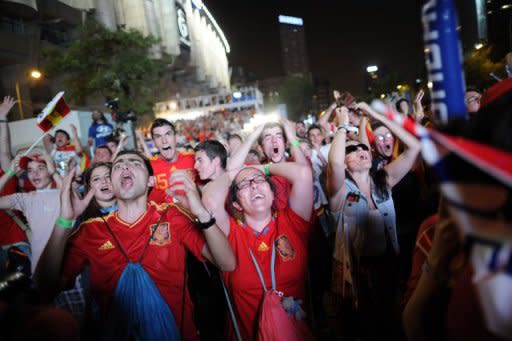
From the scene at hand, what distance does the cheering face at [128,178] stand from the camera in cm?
271

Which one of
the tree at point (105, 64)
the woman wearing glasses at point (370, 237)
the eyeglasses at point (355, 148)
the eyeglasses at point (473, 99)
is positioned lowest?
the woman wearing glasses at point (370, 237)

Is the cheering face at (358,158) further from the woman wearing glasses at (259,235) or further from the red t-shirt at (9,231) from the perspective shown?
the red t-shirt at (9,231)

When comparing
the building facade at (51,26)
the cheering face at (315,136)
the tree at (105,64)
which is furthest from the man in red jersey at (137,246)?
the building facade at (51,26)

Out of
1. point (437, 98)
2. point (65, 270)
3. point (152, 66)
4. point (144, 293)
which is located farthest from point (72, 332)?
point (152, 66)

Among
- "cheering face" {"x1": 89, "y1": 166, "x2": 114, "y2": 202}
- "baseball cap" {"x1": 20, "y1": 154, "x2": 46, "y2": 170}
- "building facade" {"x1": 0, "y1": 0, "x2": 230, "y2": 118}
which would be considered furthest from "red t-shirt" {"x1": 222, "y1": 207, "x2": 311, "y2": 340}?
"building facade" {"x1": 0, "y1": 0, "x2": 230, "y2": 118}

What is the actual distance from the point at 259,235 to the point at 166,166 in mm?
2660

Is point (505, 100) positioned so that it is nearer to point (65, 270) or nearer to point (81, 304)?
point (65, 270)

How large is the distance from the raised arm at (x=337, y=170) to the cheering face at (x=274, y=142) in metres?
1.12

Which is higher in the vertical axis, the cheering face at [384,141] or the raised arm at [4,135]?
the raised arm at [4,135]

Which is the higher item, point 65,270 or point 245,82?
point 245,82

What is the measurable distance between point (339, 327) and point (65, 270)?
2.44 meters

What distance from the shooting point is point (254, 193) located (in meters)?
2.67

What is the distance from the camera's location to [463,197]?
2.70 feet

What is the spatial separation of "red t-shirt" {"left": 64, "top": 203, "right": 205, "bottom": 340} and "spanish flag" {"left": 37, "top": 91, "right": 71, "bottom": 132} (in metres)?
1.62
